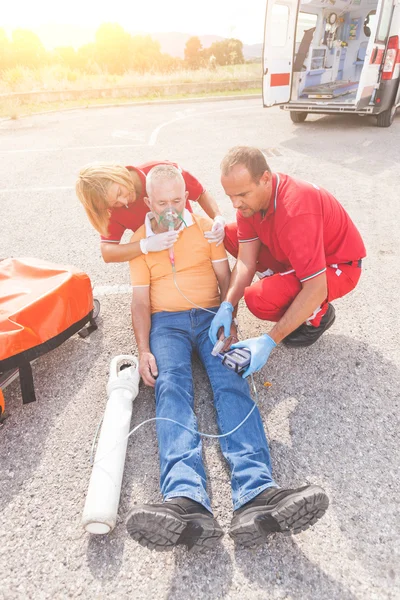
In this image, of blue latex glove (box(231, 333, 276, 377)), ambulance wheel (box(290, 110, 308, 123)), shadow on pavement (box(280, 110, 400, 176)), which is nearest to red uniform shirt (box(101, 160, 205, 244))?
blue latex glove (box(231, 333, 276, 377))

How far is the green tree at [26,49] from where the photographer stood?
2981 cm

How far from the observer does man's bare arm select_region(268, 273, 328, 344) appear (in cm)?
212

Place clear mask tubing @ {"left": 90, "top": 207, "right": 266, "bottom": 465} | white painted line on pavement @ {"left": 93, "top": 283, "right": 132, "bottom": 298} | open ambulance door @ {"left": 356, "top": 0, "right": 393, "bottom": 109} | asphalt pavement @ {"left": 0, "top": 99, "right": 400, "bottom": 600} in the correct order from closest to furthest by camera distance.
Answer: asphalt pavement @ {"left": 0, "top": 99, "right": 400, "bottom": 600}, clear mask tubing @ {"left": 90, "top": 207, "right": 266, "bottom": 465}, white painted line on pavement @ {"left": 93, "top": 283, "right": 132, "bottom": 298}, open ambulance door @ {"left": 356, "top": 0, "right": 393, "bottom": 109}

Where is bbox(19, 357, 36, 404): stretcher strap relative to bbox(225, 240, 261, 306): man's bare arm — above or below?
below

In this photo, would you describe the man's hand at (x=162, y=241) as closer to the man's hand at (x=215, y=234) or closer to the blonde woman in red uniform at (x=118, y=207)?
the blonde woman in red uniform at (x=118, y=207)

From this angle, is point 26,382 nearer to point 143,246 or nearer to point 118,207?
point 143,246

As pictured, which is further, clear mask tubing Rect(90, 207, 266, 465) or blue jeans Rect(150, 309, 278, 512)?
clear mask tubing Rect(90, 207, 266, 465)

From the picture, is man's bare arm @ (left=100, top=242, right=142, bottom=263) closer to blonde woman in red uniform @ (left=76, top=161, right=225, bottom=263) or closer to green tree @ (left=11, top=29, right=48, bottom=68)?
blonde woman in red uniform @ (left=76, top=161, right=225, bottom=263)

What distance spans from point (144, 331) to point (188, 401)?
1.86ft

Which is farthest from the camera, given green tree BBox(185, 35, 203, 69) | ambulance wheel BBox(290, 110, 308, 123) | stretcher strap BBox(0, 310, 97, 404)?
green tree BBox(185, 35, 203, 69)

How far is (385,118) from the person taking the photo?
7.41 m

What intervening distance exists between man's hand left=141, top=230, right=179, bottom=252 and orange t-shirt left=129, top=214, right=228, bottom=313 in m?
0.13

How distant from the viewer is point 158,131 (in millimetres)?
8578

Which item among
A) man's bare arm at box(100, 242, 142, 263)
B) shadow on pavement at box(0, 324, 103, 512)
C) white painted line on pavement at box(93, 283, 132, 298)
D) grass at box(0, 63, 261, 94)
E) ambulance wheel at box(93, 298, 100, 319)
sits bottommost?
shadow on pavement at box(0, 324, 103, 512)
